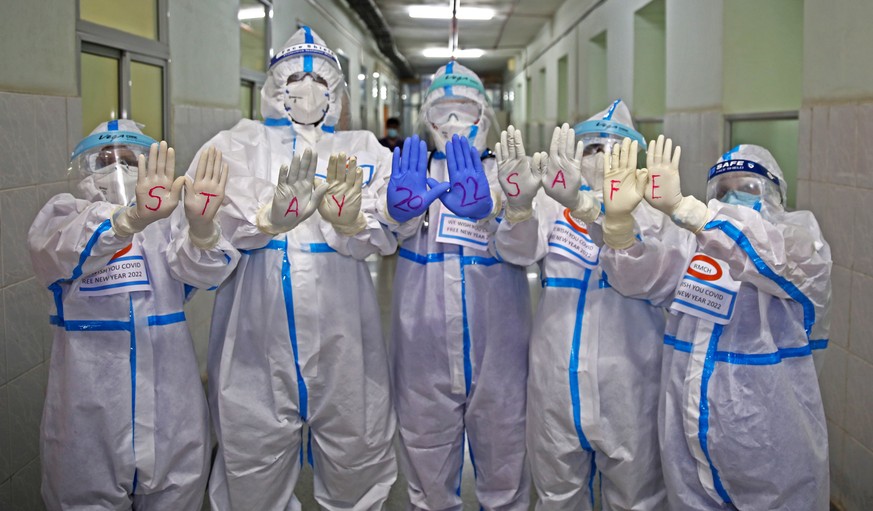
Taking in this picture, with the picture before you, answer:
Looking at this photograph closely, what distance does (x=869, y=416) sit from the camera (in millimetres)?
2305

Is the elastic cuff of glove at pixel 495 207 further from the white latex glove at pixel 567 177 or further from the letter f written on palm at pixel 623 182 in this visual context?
the letter f written on palm at pixel 623 182

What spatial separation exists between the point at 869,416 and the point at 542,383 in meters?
0.98

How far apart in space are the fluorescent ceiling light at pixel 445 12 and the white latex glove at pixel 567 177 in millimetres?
1488

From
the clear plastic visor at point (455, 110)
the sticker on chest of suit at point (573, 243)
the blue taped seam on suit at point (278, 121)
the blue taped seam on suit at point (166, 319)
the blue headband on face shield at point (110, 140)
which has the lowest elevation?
the blue taped seam on suit at point (166, 319)

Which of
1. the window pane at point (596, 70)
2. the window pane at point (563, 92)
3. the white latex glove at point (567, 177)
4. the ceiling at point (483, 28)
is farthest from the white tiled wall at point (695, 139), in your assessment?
the white latex glove at point (567, 177)

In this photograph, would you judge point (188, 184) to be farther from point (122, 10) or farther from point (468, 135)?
point (122, 10)

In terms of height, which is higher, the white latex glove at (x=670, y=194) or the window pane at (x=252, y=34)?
the window pane at (x=252, y=34)

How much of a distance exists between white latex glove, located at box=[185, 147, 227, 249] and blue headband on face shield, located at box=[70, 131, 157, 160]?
0.56ft

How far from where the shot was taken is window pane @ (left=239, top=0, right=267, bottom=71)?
3.41 metres

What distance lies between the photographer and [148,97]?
296cm

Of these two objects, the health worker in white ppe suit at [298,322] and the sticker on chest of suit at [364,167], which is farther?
the sticker on chest of suit at [364,167]

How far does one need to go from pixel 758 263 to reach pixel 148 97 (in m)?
2.20

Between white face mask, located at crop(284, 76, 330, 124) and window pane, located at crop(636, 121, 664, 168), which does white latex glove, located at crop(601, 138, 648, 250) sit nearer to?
white face mask, located at crop(284, 76, 330, 124)

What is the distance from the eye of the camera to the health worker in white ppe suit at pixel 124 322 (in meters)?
1.76
